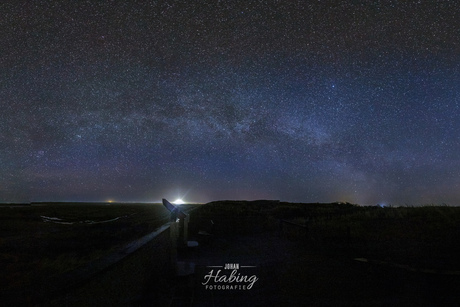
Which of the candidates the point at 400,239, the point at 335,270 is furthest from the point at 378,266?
the point at 400,239

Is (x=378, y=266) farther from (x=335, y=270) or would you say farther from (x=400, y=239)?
(x=400, y=239)

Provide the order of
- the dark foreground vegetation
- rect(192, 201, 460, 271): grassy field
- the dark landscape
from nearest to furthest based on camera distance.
→ the dark landscape < the dark foreground vegetation < rect(192, 201, 460, 271): grassy field

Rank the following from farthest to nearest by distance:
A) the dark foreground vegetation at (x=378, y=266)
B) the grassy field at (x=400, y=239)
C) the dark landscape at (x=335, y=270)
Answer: the grassy field at (x=400, y=239) → the dark foreground vegetation at (x=378, y=266) → the dark landscape at (x=335, y=270)

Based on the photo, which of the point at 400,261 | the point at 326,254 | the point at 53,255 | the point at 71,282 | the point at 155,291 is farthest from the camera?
the point at 53,255

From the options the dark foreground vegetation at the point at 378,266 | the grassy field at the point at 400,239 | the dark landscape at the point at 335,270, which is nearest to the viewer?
the dark landscape at the point at 335,270

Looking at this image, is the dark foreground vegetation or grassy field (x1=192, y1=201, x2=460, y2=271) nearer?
the dark foreground vegetation

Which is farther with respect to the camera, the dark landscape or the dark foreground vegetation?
the dark foreground vegetation

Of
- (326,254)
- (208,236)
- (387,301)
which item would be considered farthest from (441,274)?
(208,236)

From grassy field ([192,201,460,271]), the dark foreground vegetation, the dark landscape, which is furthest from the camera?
grassy field ([192,201,460,271])

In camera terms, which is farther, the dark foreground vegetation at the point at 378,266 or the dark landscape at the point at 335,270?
the dark foreground vegetation at the point at 378,266

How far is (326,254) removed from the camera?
1087cm

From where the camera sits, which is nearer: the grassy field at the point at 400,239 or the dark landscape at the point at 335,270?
the dark landscape at the point at 335,270

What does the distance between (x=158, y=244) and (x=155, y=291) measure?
3.00 feet

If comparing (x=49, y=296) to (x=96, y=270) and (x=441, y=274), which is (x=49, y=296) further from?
(x=441, y=274)
